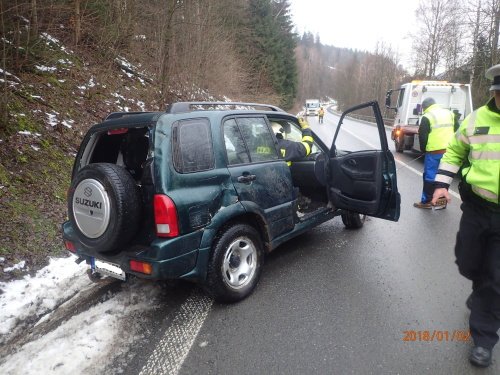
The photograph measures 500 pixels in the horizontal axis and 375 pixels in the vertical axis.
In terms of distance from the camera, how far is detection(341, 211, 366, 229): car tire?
4.98 metres

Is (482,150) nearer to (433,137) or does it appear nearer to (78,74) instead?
(433,137)

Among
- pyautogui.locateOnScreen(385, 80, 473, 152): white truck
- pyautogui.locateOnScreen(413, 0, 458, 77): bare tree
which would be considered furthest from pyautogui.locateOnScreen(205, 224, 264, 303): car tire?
pyautogui.locateOnScreen(413, 0, 458, 77): bare tree

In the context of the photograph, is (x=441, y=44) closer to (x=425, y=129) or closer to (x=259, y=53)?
(x=259, y=53)

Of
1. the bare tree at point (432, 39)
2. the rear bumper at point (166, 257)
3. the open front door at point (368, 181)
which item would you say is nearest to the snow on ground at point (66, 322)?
the rear bumper at point (166, 257)

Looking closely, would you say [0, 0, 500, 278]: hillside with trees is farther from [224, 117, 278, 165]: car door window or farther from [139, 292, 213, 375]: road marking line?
[224, 117, 278, 165]: car door window

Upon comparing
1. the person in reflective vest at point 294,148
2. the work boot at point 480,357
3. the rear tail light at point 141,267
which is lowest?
the work boot at point 480,357

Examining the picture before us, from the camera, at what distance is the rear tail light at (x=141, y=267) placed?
2.69 m

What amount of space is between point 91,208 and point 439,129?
567 centimetres

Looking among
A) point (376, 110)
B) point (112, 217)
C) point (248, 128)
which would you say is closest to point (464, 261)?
point (376, 110)

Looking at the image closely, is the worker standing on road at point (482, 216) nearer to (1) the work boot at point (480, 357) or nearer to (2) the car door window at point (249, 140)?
(1) the work boot at point (480, 357)

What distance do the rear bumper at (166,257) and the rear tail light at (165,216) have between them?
0.23ft

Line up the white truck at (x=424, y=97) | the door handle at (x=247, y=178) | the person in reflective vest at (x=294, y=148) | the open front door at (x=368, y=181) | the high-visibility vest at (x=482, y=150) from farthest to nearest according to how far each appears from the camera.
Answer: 1. the white truck at (x=424, y=97)
2. the person in reflective vest at (x=294, y=148)
3. the open front door at (x=368, y=181)
4. the door handle at (x=247, y=178)
5. the high-visibility vest at (x=482, y=150)

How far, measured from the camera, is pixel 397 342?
2.65m
